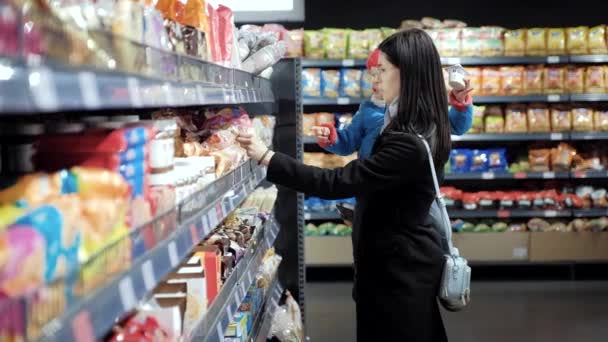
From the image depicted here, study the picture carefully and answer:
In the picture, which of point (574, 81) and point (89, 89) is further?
point (574, 81)

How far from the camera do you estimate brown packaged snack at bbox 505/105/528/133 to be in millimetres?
6195

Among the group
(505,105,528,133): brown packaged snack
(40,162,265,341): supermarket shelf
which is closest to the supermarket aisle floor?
(505,105,528,133): brown packaged snack

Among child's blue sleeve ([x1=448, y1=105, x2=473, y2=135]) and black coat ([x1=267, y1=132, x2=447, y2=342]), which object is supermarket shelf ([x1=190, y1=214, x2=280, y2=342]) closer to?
black coat ([x1=267, y1=132, x2=447, y2=342])

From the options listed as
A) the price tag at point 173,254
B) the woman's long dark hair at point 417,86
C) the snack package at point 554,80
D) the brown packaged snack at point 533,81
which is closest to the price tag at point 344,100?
the brown packaged snack at point 533,81

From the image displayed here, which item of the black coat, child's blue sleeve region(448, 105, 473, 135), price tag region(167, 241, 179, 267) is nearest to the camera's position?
price tag region(167, 241, 179, 267)

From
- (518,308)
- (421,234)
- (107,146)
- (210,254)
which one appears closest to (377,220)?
(421,234)

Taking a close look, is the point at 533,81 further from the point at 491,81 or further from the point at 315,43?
the point at 315,43

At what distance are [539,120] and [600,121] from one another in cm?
51

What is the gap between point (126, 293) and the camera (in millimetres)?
1099

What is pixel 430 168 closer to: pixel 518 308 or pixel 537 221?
pixel 518 308

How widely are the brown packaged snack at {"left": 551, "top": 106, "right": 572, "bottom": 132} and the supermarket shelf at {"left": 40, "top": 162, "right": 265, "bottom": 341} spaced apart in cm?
485

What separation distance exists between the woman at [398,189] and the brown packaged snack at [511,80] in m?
3.85

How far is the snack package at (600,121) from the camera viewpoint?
6172mm

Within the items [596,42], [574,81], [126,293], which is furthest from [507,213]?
[126,293]
